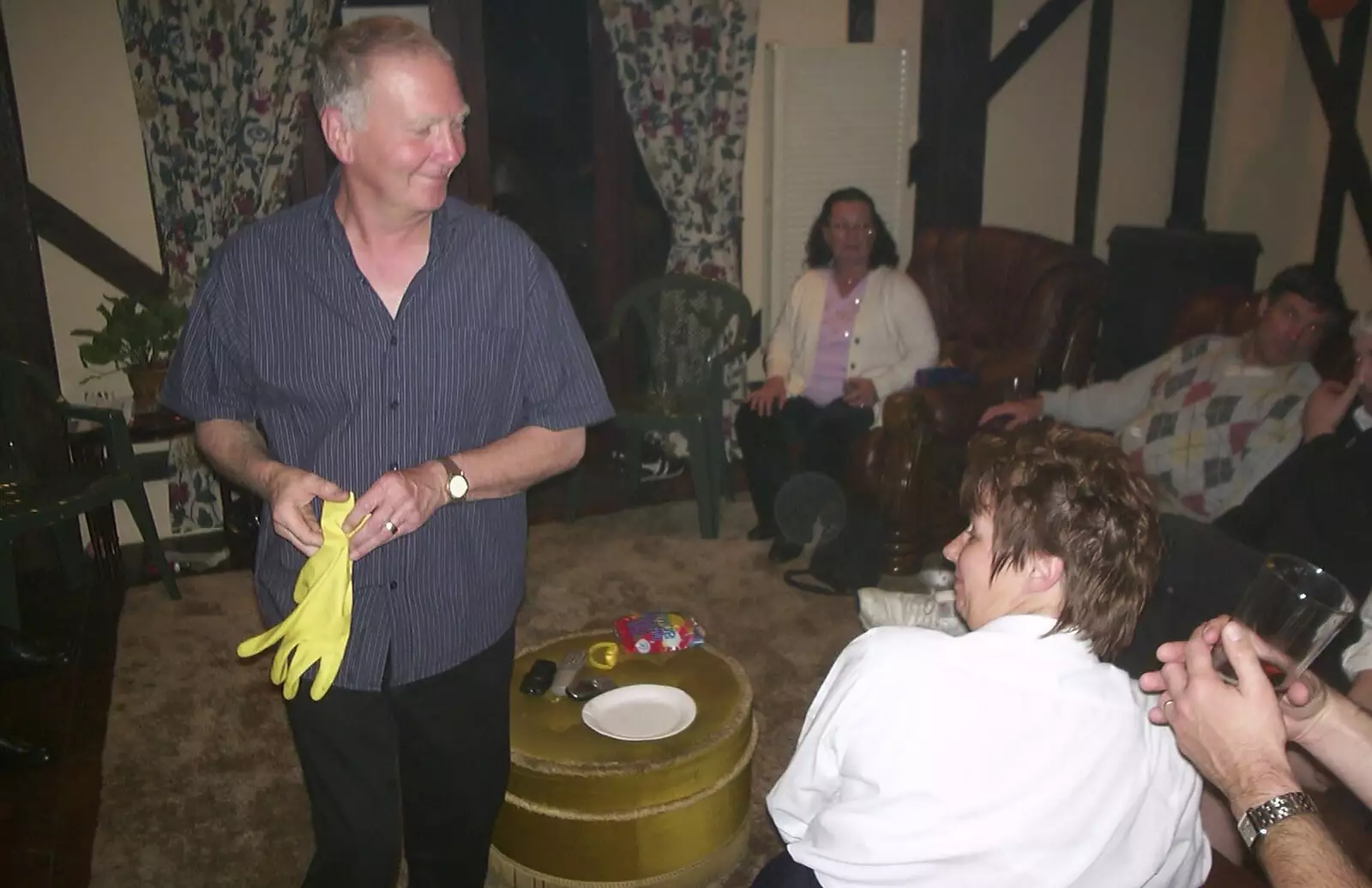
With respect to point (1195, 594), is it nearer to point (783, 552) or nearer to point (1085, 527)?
point (1085, 527)

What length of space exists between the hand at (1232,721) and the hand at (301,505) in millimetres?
1008

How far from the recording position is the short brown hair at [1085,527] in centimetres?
130

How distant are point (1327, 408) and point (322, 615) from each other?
91.8 inches

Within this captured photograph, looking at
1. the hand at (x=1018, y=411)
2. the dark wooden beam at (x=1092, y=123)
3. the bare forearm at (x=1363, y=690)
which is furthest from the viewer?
the dark wooden beam at (x=1092, y=123)

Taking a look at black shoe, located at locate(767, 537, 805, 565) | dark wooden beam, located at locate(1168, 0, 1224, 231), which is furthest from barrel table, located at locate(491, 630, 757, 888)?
dark wooden beam, located at locate(1168, 0, 1224, 231)

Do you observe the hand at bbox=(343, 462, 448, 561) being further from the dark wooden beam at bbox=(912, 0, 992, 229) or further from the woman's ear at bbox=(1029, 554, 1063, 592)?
the dark wooden beam at bbox=(912, 0, 992, 229)

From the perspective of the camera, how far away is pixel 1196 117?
216 inches

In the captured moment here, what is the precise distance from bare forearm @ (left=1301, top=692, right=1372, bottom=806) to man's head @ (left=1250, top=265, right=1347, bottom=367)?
185 cm

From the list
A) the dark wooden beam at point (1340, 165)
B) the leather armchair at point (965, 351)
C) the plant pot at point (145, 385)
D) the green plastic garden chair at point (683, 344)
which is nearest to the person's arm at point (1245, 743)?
→ the leather armchair at point (965, 351)

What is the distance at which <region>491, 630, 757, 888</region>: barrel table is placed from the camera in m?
1.99

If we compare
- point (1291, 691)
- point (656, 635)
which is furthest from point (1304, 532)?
point (656, 635)

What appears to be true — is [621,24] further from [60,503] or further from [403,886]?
[403,886]

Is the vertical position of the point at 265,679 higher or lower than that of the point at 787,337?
lower

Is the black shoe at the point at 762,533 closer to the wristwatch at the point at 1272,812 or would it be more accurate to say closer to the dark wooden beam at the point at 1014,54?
the dark wooden beam at the point at 1014,54
